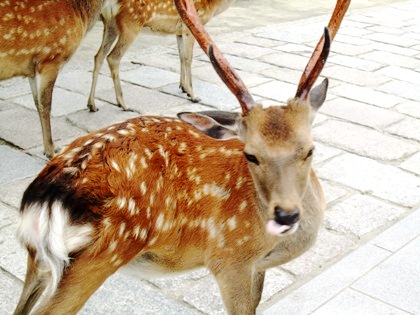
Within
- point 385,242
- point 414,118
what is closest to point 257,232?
point 385,242

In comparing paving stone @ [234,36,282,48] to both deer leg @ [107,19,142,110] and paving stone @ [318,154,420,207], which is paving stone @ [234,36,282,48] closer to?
deer leg @ [107,19,142,110]

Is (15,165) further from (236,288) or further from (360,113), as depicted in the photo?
(360,113)

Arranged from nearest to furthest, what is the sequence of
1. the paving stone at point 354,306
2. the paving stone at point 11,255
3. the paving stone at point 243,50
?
the paving stone at point 354,306 < the paving stone at point 11,255 < the paving stone at point 243,50

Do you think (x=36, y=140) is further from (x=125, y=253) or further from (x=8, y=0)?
(x=125, y=253)

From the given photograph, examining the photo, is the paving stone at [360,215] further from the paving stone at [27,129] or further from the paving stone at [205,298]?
the paving stone at [27,129]

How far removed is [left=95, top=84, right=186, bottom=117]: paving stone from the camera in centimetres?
563

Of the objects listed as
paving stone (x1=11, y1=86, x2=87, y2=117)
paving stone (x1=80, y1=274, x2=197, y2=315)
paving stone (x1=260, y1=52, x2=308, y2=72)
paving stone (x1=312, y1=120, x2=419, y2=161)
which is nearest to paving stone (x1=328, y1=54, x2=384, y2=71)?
paving stone (x1=260, y1=52, x2=308, y2=72)

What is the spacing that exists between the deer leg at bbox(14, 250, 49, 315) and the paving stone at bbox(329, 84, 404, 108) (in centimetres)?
396

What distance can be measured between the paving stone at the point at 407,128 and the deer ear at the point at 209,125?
2912 millimetres

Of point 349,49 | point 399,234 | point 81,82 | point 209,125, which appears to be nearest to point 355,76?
point 349,49

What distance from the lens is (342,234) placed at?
382 cm

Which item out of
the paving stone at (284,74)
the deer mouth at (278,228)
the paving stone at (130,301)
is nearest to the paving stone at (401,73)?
the paving stone at (284,74)

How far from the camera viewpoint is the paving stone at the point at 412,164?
465cm

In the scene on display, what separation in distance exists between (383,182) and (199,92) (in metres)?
2.13
